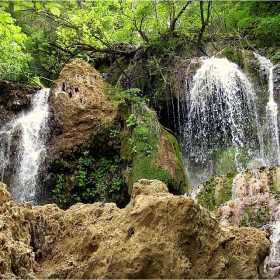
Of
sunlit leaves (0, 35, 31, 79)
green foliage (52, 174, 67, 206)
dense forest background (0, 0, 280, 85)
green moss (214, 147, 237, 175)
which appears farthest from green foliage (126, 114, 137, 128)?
sunlit leaves (0, 35, 31, 79)

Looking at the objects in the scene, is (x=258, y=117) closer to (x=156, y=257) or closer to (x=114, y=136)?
(x=114, y=136)

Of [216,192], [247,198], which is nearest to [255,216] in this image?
[247,198]

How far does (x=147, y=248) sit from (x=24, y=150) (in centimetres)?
1030

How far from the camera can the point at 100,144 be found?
1173cm

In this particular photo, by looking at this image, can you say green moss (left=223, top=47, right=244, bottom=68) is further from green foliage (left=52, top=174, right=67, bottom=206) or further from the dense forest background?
green foliage (left=52, top=174, right=67, bottom=206)

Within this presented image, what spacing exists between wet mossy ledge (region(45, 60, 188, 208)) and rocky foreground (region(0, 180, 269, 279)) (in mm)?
6473

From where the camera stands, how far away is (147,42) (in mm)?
15359

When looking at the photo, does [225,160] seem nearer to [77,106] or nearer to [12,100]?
[77,106]

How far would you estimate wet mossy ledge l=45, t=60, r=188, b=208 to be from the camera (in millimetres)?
10531

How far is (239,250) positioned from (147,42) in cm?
1305

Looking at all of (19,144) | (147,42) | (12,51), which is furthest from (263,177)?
(12,51)

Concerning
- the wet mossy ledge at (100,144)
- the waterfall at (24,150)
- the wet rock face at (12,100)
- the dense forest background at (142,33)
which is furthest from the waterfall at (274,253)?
the wet rock face at (12,100)

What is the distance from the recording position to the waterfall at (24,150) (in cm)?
1171

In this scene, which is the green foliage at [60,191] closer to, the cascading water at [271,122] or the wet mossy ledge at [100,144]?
the wet mossy ledge at [100,144]
